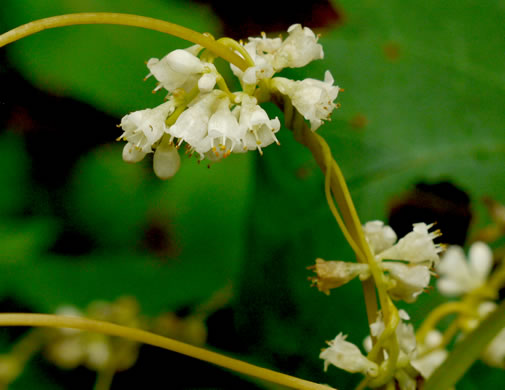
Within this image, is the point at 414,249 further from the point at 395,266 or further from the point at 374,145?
the point at 374,145

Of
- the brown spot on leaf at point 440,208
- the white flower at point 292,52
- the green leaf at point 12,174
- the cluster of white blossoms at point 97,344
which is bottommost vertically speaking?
A: the cluster of white blossoms at point 97,344

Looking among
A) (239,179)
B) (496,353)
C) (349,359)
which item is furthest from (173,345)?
(239,179)

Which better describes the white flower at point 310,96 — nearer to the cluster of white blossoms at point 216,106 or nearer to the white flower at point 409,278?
the cluster of white blossoms at point 216,106

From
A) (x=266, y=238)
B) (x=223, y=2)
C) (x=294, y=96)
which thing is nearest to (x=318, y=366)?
(x=266, y=238)

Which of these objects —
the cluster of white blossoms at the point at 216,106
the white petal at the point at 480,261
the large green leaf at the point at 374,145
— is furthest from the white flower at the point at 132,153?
the white petal at the point at 480,261

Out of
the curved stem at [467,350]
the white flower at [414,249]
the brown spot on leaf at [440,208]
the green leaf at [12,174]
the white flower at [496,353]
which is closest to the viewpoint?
the curved stem at [467,350]

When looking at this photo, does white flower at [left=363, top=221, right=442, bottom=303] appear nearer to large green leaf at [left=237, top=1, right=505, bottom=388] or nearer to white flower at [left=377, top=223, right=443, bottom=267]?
white flower at [left=377, top=223, right=443, bottom=267]
